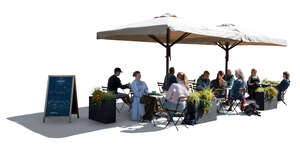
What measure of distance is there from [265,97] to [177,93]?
3868 mm

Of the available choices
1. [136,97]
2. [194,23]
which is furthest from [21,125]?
[194,23]

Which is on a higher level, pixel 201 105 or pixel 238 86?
pixel 238 86

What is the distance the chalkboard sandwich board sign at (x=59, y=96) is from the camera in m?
6.91

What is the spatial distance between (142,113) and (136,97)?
43 centimetres

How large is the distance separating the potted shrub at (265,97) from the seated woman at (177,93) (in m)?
3.42

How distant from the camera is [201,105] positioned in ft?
22.4

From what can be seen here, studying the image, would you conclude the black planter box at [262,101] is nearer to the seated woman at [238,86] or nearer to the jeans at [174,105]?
the seated woman at [238,86]

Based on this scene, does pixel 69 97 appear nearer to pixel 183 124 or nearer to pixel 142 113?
pixel 142 113

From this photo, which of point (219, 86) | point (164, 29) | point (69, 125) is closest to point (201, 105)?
point (219, 86)

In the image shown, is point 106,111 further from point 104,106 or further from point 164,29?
point 164,29

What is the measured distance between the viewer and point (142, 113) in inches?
280

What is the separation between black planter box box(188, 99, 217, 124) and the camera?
21.9ft

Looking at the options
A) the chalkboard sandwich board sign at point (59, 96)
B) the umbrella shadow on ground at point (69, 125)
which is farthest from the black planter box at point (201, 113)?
the chalkboard sandwich board sign at point (59, 96)

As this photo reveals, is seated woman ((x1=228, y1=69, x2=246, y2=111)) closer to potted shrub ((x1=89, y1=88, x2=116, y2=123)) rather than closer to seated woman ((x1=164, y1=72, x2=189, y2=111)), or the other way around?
seated woman ((x1=164, y1=72, x2=189, y2=111))
